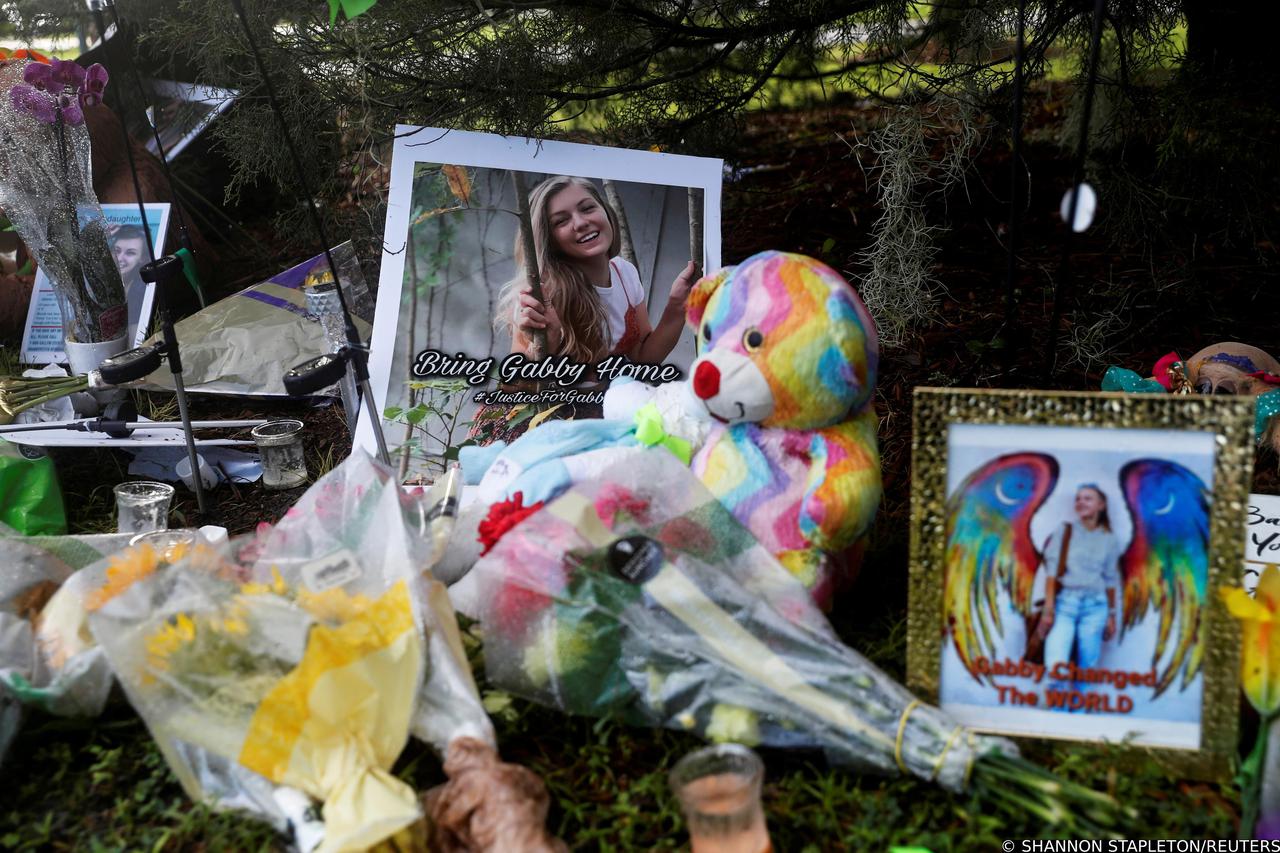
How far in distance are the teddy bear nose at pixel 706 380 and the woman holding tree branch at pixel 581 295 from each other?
0.64 meters

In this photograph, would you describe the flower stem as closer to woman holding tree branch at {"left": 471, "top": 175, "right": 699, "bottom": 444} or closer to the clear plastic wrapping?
the clear plastic wrapping

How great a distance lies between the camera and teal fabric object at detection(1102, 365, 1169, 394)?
198cm

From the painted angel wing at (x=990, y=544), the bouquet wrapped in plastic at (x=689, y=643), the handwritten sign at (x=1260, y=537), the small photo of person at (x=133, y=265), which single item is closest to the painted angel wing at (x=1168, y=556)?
the painted angel wing at (x=990, y=544)

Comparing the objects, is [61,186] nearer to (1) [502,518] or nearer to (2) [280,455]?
(2) [280,455]

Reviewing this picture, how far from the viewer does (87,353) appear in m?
2.41

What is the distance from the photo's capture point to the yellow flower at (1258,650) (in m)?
1.21

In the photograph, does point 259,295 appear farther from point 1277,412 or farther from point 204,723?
point 1277,412

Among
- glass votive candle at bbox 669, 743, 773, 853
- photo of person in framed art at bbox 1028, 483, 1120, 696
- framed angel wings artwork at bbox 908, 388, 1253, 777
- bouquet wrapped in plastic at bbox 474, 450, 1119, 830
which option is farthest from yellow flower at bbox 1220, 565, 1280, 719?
glass votive candle at bbox 669, 743, 773, 853

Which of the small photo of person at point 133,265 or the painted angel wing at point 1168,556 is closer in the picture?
the painted angel wing at point 1168,556

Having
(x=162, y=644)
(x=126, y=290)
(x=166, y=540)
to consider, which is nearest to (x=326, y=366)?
(x=166, y=540)

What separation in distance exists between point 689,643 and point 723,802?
0.75ft

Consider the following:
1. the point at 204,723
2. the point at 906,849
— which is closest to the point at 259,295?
the point at 204,723

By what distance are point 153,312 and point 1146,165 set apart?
2.45 meters

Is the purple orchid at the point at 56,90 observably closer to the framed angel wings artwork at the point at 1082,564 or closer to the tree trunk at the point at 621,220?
A: the tree trunk at the point at 621,220
